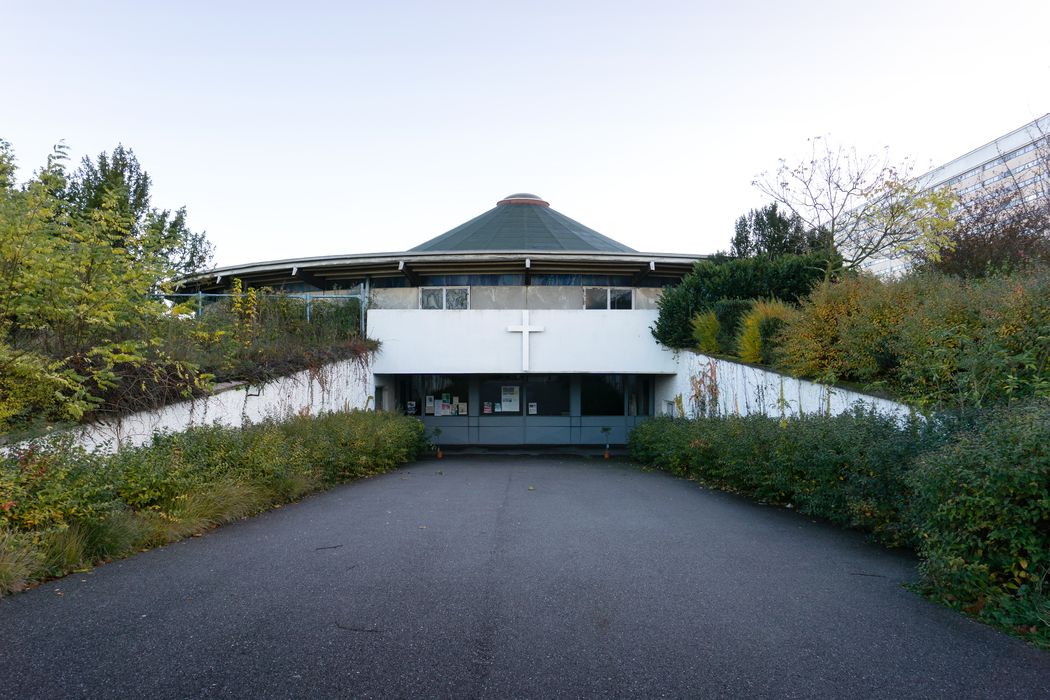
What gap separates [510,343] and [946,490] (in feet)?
47.8

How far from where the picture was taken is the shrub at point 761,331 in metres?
12.9

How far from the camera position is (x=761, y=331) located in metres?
13.2

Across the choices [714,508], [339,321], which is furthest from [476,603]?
[339,321]

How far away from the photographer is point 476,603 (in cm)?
458

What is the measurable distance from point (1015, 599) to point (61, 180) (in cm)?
906

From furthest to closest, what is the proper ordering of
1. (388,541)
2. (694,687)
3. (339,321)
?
1. (339,321)
2. (388,541)
3. (694,687)

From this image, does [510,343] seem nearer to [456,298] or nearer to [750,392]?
[456,298]

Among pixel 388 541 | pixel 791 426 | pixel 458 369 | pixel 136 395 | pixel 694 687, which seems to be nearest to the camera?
pixel 694 687

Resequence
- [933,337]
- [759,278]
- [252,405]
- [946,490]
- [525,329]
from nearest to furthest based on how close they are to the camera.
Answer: [946,490], [933,337], [252,405], [759,278], [525,329]

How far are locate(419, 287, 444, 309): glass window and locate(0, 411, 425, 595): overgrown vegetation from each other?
36.1ft

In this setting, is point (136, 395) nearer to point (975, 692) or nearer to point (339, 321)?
point (975, 692)

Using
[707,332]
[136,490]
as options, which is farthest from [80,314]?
[707,332]

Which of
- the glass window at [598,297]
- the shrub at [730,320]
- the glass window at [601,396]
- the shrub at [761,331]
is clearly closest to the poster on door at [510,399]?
the glass window at [601,396]

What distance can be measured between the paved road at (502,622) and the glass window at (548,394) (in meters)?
13.9
